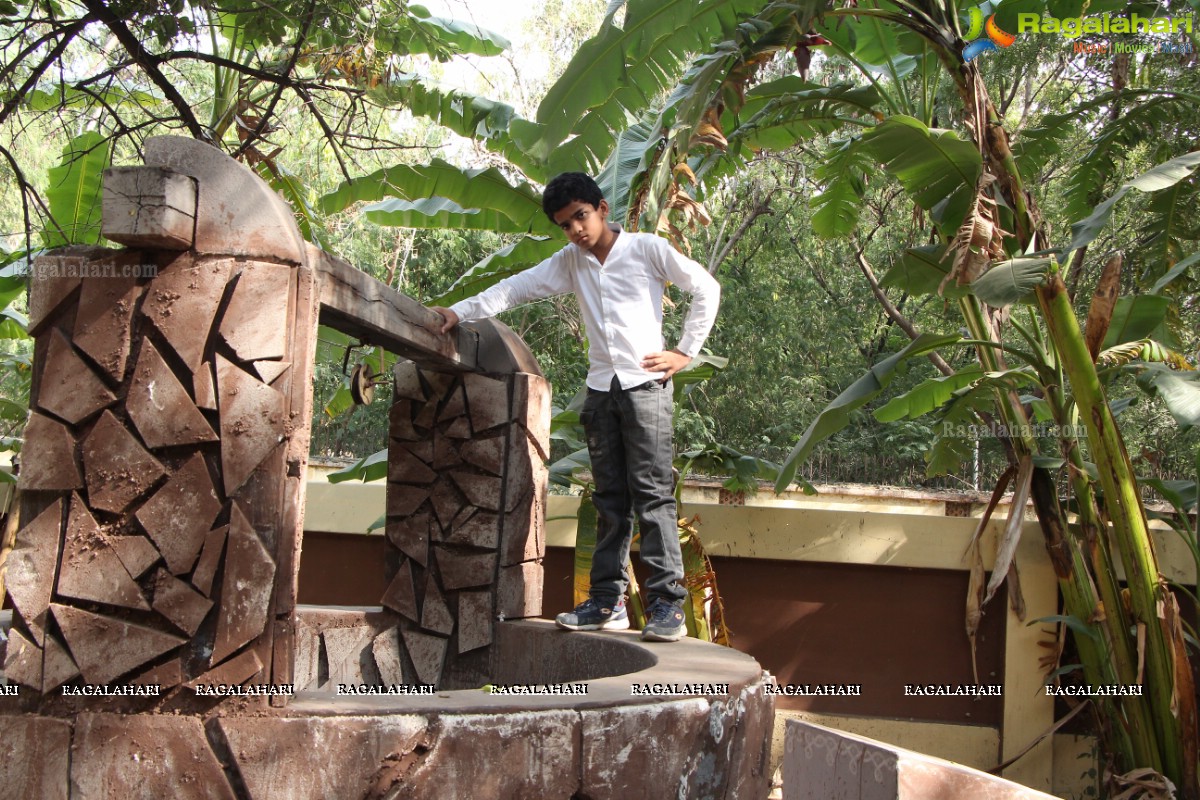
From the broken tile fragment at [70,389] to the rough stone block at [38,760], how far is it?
2.30ft

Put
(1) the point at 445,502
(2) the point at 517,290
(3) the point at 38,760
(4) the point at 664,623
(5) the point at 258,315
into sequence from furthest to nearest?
(1) the point at 445,502 → (2) the point at 517,290 → (4) the point at 664,623 → (5) the point at 258,315 → (3) the point at 38,760

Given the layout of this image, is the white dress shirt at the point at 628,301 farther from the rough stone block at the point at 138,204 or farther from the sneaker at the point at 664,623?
the rough stone block at the point at 138,204

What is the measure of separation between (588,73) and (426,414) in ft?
5.81

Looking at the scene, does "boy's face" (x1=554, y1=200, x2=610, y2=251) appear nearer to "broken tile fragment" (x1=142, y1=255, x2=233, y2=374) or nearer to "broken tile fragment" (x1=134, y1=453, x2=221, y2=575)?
"broken tile fragment" (x1=142, y1=255, x2=233, y2=374)

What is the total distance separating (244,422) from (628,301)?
5.04ft

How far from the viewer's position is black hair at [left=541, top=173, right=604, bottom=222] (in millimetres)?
3736

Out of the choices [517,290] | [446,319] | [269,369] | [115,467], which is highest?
[517,290]

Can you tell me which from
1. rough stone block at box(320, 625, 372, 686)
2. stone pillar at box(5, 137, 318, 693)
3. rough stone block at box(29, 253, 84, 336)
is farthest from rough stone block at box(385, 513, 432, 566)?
rough stone block at box(29, 253, 84, 336)

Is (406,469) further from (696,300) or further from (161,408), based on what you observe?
(161,408)

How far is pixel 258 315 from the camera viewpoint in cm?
271

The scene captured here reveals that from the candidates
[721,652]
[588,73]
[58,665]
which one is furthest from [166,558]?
[588,73]

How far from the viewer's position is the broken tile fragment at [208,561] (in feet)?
8.46

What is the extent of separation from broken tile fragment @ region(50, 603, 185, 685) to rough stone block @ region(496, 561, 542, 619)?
1.75 meters

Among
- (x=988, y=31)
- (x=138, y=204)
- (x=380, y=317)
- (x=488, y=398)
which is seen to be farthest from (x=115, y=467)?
(x=988, y=31)
